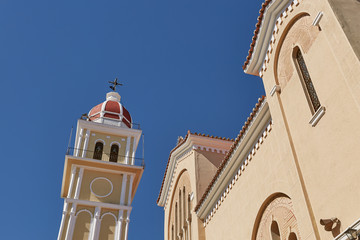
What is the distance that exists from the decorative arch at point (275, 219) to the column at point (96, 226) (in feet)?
37.7

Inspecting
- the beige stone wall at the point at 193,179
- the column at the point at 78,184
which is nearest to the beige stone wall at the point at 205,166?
the beige stone wall at the point at 193,179

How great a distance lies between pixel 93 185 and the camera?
2097cm

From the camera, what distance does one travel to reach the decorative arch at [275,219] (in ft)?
26.9

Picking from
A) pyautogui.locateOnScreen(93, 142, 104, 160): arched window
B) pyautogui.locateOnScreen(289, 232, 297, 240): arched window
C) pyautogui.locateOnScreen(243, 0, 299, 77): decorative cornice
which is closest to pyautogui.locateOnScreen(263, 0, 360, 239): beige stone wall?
pyautogui.locateOnScreen(243, 0, 299, 77): decorative cornice

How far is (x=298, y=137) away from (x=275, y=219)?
249 centimetres

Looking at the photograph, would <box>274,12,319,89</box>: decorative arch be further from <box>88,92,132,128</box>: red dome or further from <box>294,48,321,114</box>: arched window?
<box>88,92,132,128</box>: red dome

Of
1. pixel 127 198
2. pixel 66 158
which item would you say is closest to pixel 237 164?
pixel 127 198

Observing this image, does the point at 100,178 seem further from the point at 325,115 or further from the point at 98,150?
the point at 325,115

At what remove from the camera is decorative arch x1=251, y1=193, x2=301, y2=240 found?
26.9 feet

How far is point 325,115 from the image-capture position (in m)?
6.59

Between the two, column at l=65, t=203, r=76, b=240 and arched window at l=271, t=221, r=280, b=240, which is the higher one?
column at l=65, t=203, r=76, b=240

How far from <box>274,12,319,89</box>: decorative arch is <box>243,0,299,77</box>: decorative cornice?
0.45m

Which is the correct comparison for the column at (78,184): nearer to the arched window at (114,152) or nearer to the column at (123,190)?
the arched window at (114,152)

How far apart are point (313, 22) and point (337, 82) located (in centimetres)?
149
